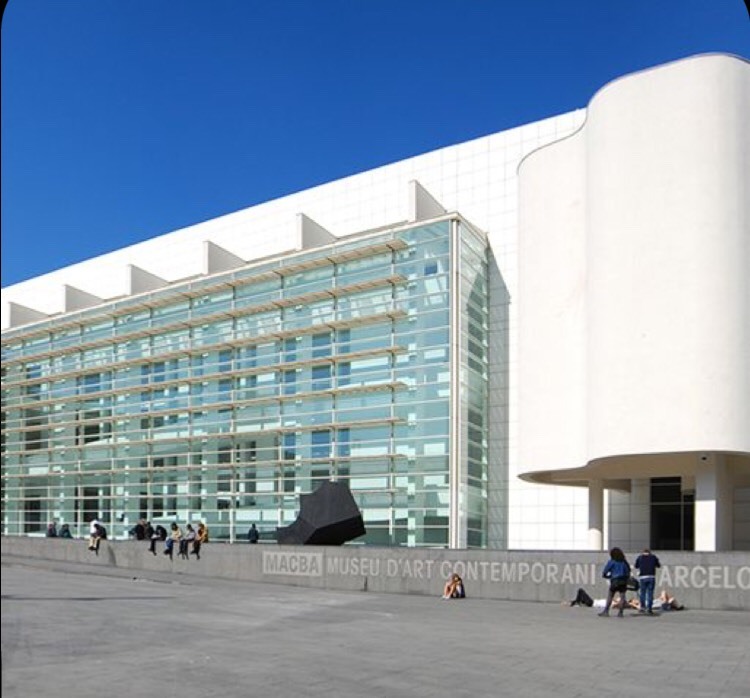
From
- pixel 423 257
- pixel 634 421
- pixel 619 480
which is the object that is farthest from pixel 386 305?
pixel 634 421

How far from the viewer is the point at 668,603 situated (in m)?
23.1

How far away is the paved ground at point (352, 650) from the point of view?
9.83 meters

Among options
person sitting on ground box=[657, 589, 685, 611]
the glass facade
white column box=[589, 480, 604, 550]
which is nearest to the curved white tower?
white column box=[589, 480, 604, 550]

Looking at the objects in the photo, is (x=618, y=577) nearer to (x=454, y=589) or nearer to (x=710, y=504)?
(x=454, y=589)

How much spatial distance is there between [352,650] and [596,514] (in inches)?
914

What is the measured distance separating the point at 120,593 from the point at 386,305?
20484 millimetres

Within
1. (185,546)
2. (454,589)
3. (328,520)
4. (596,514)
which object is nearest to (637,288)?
(596,514)

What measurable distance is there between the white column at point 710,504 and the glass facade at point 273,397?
10725 millimetres

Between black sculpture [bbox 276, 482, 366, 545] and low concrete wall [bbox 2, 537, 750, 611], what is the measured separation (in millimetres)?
874

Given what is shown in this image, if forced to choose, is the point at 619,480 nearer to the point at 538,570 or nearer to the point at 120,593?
the point at 538,570

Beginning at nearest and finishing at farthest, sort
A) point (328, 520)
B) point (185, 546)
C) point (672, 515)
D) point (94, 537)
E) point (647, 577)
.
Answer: point (647, 577) → point (328, 520) → point (185, 546) → point (94, 537) → point (672, 515)

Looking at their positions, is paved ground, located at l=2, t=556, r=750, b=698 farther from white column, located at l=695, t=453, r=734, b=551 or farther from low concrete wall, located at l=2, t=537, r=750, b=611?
white column, located at l=695, t=453, r=734, b=551

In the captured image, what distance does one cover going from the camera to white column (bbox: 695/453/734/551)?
2891 cm

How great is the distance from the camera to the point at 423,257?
40.4 metres
